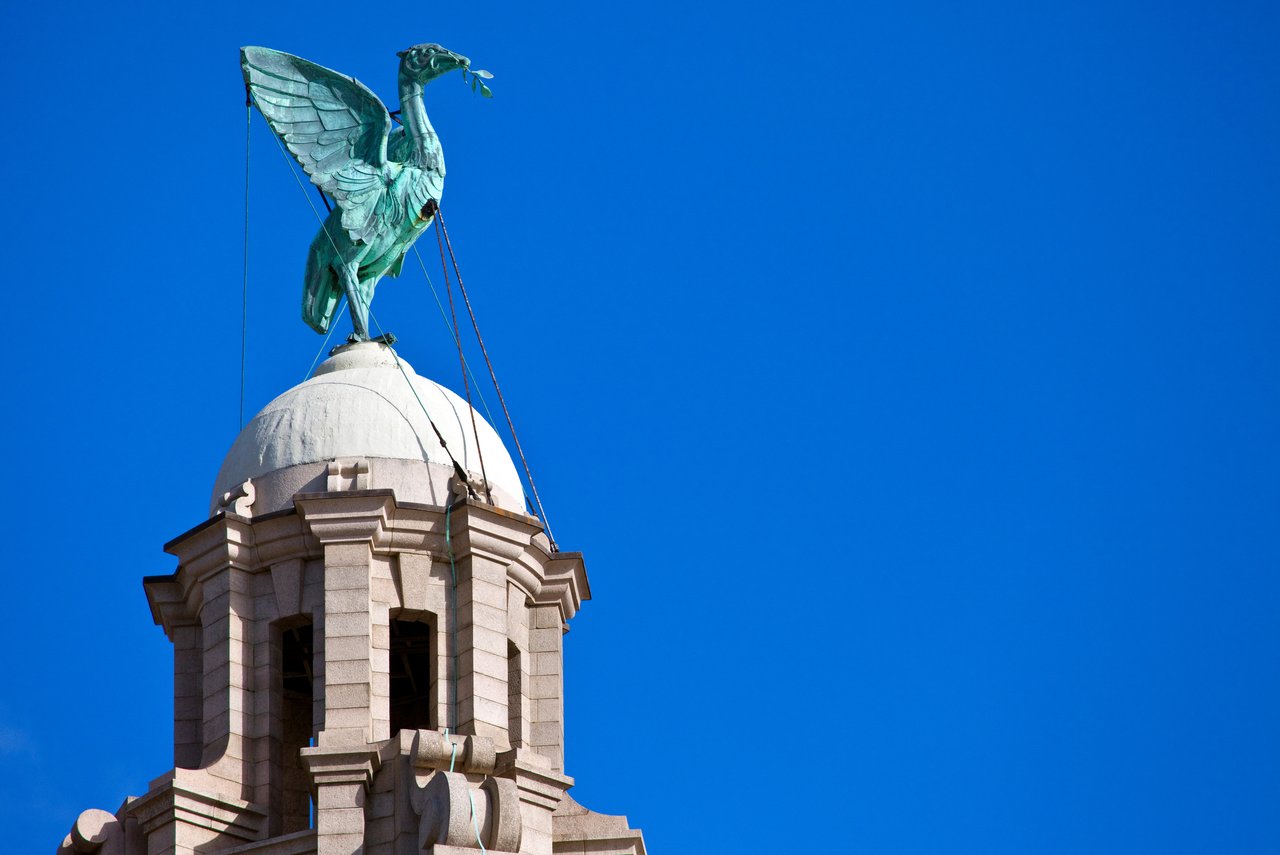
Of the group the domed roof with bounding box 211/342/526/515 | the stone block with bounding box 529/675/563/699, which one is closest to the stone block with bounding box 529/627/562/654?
the stone block with bounding box 529/675/563/699

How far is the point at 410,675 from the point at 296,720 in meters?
1.99

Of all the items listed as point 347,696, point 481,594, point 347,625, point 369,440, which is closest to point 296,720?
point 347,625

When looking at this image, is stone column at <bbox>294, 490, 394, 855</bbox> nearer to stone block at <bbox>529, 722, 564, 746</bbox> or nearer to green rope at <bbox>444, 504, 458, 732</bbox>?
green rope at <bbox>444, 504, 458, 732</bbox>

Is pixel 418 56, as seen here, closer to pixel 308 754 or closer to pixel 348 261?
pixel 348 261

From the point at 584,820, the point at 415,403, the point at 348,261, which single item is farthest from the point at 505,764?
the point at 348,261

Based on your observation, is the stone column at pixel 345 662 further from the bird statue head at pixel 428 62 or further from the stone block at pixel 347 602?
the bird statue head at pixel 428 62

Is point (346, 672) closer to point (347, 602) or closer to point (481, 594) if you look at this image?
point (347, 602)

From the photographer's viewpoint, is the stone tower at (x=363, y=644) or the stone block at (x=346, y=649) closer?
the stone tower at (x=363, y=644)

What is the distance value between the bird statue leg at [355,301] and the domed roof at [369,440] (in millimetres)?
1046

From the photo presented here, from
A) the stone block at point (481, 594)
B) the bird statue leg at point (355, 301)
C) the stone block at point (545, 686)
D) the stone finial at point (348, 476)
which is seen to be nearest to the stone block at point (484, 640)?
the stone block at point (481, 594)

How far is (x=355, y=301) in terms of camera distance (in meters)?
56.0

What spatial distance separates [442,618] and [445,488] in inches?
87.9

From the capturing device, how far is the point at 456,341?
55125 mm

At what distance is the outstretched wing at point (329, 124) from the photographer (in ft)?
185
